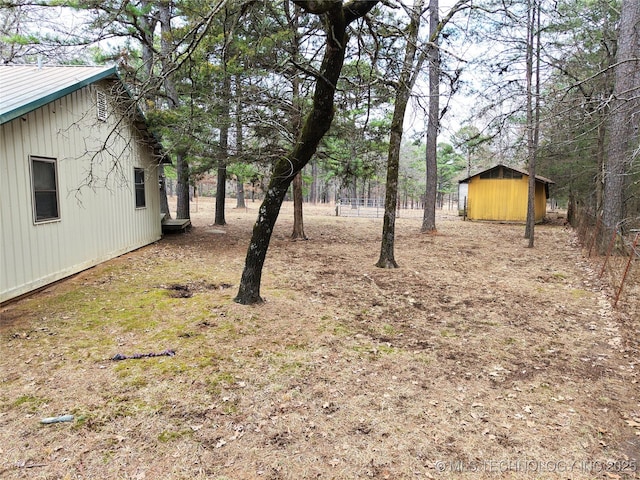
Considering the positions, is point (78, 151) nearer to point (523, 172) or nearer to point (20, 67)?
point (20, 67)

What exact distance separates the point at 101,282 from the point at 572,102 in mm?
7813

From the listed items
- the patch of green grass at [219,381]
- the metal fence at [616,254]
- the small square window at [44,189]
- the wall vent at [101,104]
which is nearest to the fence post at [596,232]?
the metal fence at [616,254]

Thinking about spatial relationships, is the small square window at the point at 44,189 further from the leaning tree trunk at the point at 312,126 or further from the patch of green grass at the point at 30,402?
the patch of green grass at the point at 30,402

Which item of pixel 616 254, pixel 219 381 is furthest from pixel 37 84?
pixel 616 254

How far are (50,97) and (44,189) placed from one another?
1506mm

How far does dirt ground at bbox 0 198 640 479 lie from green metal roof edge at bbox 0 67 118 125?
8.65 ft

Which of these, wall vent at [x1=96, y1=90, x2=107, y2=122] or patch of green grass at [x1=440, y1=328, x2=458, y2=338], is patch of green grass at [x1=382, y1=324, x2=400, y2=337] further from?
wall vent at [x1=96, y1=90, x2=107, y2=122]

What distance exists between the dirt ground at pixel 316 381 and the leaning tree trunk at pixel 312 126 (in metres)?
0.65

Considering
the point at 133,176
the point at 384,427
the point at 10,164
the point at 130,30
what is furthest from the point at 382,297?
the point at 130,30

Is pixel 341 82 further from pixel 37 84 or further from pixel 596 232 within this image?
pixel 596 232

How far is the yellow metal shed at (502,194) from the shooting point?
21953mm

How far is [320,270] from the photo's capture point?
8.91 metres

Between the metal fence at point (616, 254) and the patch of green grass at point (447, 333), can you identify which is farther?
the metal fence at point (616, 254)

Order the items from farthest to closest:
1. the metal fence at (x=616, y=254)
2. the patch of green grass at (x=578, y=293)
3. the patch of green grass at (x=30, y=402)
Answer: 1. the patch of green grass at (x=578, y=293)
2. the metal fence at (x=616, y=254)
3. the patch of green grass at (x=30, y=402)
